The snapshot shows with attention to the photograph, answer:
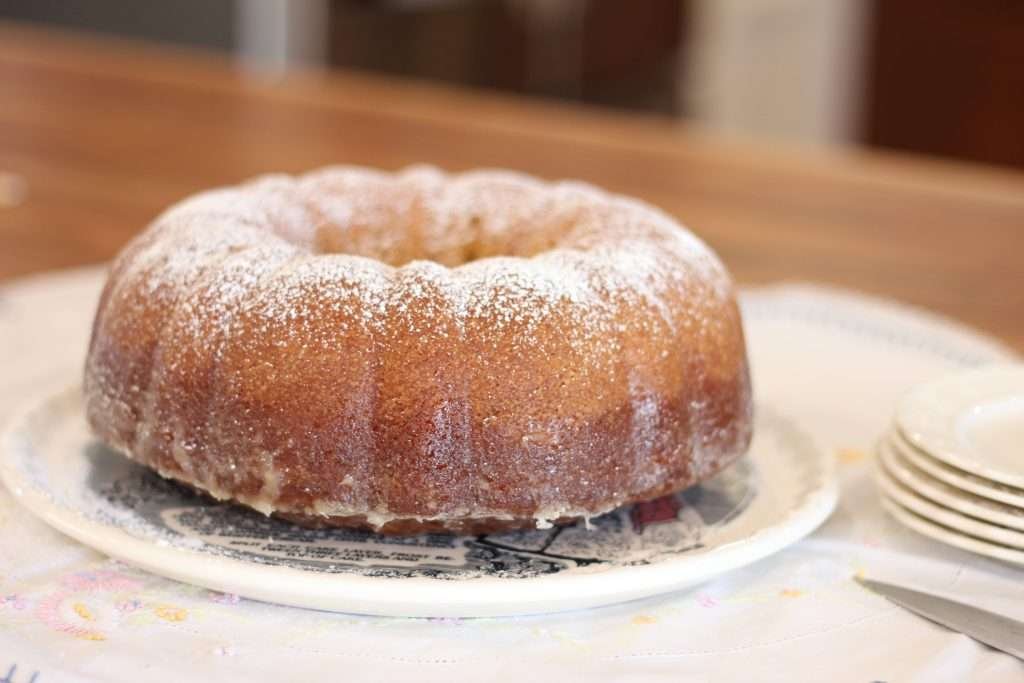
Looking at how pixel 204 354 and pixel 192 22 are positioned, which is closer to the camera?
pixel 204 354

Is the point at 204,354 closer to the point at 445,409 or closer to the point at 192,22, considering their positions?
the point at 445,409

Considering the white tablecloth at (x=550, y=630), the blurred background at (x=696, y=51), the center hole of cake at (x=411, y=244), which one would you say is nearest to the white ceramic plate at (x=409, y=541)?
the white tablecloth at (x=550, y=630)

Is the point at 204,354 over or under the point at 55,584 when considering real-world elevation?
over

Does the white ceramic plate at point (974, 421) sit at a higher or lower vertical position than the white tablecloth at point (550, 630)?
higher

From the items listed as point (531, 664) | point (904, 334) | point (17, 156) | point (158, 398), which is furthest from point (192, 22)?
point (531, 664)

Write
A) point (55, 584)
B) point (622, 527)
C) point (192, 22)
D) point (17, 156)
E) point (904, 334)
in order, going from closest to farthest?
point (55, 584), point (622, 527), point (904, 334), point (17, 156), point (192, 22)

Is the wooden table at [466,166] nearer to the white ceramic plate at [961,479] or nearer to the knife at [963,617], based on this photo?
the white ceramic plate at [961,479]

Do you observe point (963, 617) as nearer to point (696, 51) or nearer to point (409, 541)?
point (409, 541)
